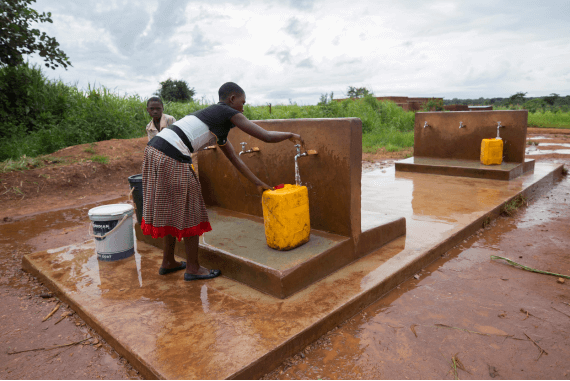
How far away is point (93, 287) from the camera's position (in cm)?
276

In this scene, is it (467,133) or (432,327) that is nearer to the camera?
(432,327)

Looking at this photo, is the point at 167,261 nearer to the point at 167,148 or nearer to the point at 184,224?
the point at 184,224

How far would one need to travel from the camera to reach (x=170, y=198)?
2535mm

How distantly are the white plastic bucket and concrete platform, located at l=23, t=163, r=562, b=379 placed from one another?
0.11m

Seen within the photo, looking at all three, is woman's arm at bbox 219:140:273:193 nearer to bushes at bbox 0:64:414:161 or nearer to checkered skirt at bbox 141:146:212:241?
checkered skirt at bbox 141:146:212:241

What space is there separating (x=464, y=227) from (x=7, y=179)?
307 inches

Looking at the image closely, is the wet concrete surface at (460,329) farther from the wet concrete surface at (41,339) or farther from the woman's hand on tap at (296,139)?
the woman's hand on tap at (296,139)

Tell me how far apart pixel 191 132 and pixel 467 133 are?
235 inches

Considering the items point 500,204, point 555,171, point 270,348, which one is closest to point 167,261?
point 270,348

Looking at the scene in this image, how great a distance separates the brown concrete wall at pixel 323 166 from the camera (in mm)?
2807

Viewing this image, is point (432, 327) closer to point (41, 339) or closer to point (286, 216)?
point (286, 216)

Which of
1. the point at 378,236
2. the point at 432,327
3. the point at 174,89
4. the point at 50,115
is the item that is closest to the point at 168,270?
the point at 378,236

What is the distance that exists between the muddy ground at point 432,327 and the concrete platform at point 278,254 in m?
0.43

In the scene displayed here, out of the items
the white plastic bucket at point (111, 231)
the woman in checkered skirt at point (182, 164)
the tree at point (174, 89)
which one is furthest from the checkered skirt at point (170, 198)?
the tree at point (174, 89)
